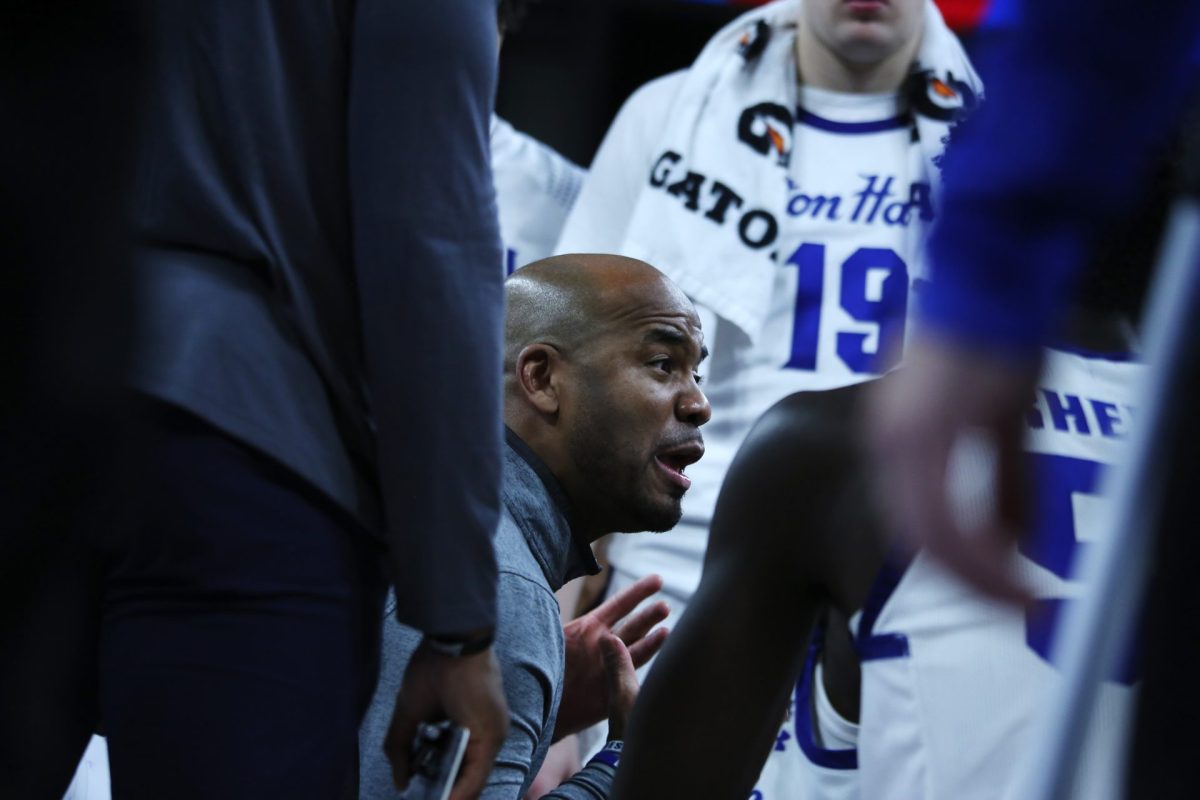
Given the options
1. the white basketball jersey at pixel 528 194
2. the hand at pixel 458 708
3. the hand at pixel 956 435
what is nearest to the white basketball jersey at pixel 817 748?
the hand at pixel 458 708

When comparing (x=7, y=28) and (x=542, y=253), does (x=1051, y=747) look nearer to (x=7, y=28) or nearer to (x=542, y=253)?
(x=7, y=28)

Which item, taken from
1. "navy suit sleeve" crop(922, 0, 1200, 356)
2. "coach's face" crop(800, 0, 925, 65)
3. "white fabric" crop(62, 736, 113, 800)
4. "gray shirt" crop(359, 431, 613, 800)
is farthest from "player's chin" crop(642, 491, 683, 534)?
"coach's face" crop(800, 0, 925, 65)

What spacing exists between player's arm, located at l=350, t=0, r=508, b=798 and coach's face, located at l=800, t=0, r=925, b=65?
2.41 m

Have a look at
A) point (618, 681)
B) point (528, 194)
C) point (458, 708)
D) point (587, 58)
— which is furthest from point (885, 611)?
point (587, 58)

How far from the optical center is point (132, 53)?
1339 mm

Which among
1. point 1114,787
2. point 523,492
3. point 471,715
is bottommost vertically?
point 523,492

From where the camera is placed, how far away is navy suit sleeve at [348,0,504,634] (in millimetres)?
1544

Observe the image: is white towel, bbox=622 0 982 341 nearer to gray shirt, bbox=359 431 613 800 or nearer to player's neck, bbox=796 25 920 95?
player's neck, bbox=796 25 920 95

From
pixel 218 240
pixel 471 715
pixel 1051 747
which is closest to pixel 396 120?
pixel 218 240

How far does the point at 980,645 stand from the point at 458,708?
0.46 meters

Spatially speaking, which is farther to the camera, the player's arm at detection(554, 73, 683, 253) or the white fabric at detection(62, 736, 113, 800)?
the player's arm at detection(554, 73, 683, 253)

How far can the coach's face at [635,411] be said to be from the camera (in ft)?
8.04

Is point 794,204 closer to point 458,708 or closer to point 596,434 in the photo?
point 596,434

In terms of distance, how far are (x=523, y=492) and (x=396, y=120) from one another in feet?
2.65
